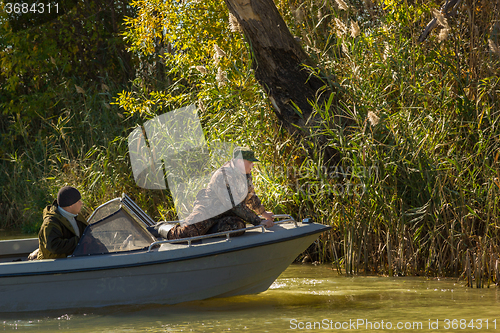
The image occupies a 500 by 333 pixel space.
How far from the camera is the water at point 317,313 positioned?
3.99 m

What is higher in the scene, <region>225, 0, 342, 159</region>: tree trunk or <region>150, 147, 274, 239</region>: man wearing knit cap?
<region>225, 0, 342, 159</region>: tree trunk

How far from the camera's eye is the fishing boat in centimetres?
440

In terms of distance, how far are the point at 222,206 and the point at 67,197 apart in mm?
1375

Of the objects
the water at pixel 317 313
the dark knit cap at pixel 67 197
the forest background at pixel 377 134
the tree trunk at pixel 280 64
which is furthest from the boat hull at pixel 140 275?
the tree trunk at pixel 280 64

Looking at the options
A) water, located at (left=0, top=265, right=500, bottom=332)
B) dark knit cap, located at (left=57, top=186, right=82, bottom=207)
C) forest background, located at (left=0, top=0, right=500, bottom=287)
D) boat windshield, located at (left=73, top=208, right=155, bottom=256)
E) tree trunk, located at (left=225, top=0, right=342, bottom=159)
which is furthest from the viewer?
tree trunk, located at (left=225, top=0, right=342, bottom=159)

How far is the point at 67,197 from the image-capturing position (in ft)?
14.8

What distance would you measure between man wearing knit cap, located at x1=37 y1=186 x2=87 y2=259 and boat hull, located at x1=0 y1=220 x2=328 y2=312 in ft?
0.49

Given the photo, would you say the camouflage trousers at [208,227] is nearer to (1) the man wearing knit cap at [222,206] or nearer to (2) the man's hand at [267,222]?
(1) the man wearing knit cap at [222,206]

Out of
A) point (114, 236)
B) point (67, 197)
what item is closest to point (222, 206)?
point (114, 236)

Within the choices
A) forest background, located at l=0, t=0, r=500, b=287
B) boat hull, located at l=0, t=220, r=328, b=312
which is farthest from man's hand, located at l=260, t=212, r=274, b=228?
forest background, located at l=0, t=0, r=500, b=287

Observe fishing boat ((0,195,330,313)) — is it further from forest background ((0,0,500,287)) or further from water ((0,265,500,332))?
forest background ((0,0,500,287))

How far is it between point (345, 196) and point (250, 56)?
2.40m

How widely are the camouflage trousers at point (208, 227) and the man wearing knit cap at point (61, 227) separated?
87 centimetres

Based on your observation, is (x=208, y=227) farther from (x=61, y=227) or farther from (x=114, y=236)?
(x=61, y=227)
